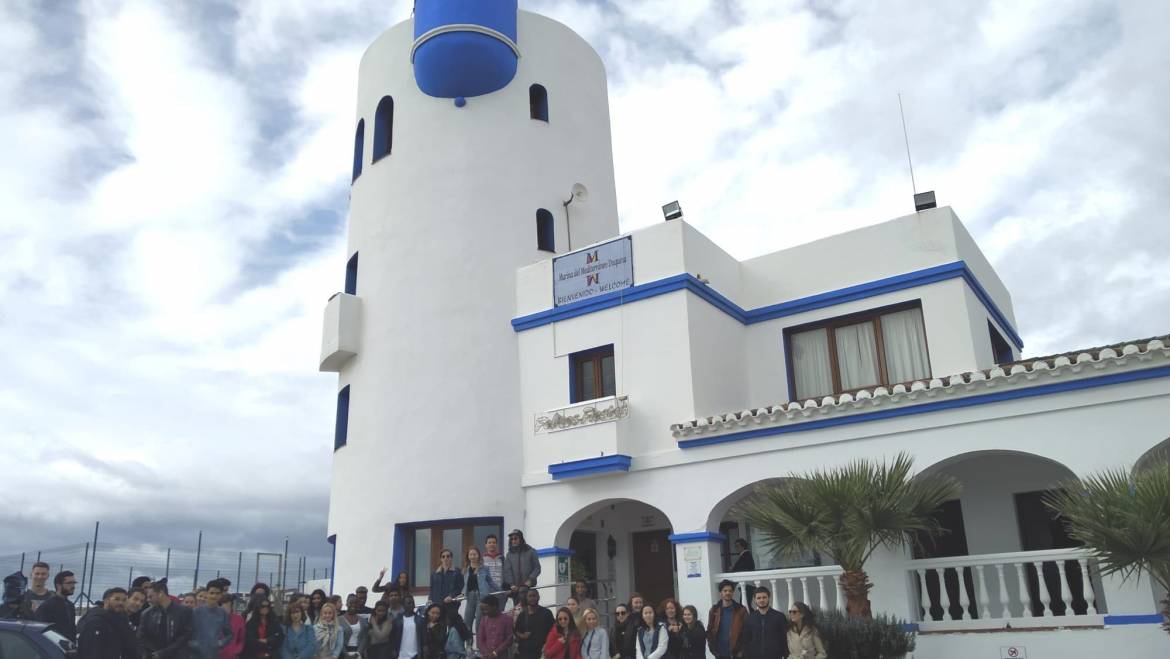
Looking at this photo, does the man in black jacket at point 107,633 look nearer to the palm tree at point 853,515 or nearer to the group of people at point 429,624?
the group of people at point 429,624

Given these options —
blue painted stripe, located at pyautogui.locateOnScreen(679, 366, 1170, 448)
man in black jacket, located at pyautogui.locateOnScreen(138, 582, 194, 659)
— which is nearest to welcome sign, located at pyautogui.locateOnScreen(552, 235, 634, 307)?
blue painted stripe, located at pyautogui.locateOnScreen(679, 366, 1170, 448)

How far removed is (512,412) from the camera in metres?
18.0

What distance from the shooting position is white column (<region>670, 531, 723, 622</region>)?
46.6 feet

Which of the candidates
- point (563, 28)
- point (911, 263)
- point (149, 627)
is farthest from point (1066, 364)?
point (563, 28)

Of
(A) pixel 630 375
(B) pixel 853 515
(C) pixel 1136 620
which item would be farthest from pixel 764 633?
(A) pixel 630 375

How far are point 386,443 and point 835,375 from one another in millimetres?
8249

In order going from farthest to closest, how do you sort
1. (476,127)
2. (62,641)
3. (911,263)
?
(476,127) < (911,263) < (62,641)

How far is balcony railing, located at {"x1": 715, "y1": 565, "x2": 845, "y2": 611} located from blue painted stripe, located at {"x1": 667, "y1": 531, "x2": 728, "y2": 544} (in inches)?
22.2

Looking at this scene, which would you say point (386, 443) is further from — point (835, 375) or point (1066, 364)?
point (1066, 364)

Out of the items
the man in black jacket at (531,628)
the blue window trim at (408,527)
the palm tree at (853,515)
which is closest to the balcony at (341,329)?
the blue window trim at (408,527)

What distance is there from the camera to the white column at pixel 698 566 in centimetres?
1420

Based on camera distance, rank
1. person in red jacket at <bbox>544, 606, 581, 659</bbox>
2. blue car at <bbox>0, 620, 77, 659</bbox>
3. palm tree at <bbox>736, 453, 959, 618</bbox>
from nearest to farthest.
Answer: blue car at <bbox>0, 620, 77, 659</bbox>, palm tree at <bbox>736, 453, 959, 618</bbox>, person in red jacket at <bbox>544, 606, 581, 659</bbox>

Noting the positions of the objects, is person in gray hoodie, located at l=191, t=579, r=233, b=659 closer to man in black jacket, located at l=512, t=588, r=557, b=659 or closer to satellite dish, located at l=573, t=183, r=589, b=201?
man in black jacket, located at l=512, t=588, r=557, b=659

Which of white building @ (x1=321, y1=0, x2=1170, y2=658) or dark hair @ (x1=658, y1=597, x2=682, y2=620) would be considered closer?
dark hair @ (x1=658, y1=597, x2=682, y2=620)
